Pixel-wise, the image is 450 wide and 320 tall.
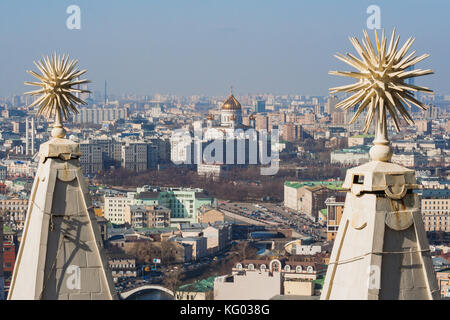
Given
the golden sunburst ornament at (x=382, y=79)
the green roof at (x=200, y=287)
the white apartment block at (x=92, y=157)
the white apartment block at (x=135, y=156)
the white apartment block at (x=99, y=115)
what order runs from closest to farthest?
the golden sunburst ornament at (x=382, y=79), the green roof at (x=200, y=287), the white apartment block at (x=92, y=157), the white apartment block at (x=135, y=156), the white apartment block at (x=99, y=115)

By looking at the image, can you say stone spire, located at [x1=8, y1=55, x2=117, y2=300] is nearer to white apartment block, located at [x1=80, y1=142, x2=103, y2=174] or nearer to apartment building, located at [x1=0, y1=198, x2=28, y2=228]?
apartment building, located at [x1=0, y1=198, x2=28, y2=228]

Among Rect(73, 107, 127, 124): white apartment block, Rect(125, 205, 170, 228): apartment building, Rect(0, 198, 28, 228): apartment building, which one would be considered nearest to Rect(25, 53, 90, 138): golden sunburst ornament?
Rect(0, 198, 28, 228): apartment building

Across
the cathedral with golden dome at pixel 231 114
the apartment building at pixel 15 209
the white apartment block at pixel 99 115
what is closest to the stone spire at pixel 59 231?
the apartment building at pixel 15 209

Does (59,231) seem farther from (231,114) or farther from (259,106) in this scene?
(259,106)

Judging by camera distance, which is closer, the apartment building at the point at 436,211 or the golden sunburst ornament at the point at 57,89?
the golden sunburst ornament at the point at 57,89

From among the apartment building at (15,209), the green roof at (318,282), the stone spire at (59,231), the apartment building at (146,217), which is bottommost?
the apartment building at (146,217)

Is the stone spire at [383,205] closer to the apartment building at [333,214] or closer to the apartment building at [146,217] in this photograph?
the apartment building at [333,214]
